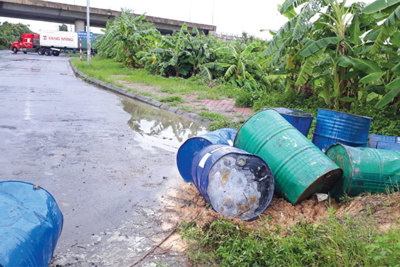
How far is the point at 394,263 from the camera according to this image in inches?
88.7

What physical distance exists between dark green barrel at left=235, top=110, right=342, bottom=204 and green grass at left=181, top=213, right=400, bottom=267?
2.00 ft

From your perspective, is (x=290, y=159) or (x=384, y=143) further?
(x=384, y=143)

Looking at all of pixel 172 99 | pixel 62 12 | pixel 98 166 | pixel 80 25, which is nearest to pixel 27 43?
pixel 62 12

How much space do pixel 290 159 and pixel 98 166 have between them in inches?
103

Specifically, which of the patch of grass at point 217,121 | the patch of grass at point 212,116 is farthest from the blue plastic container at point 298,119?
the patch of grass at point 212,116

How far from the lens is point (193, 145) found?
4.36m

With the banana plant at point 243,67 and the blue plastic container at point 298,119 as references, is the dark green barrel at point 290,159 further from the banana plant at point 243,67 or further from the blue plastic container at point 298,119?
the banana plant at point 243,67

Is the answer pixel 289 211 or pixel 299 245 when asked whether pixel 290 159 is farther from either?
pixel 299 245

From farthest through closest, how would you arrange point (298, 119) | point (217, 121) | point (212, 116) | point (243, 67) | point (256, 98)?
point (243, 67) → point (256, 98) → point (212, 116) → point (217, 121) → point (298, 119)

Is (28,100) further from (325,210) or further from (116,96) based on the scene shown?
(325,210)

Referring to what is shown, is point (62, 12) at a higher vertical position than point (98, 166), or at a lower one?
higher

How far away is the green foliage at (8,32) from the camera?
181 feet

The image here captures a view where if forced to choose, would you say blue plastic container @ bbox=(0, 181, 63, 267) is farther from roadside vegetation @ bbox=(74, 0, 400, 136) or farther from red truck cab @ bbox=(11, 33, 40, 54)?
red truck cab @ bbox=(11, 33, 40, 54)

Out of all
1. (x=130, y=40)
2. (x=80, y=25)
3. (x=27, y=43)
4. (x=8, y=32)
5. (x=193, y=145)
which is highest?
(x=80, y=25)
